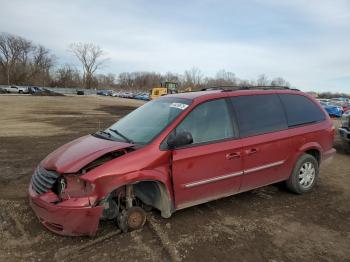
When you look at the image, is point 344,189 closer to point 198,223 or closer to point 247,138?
point 247,138

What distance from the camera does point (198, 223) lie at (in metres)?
4.76

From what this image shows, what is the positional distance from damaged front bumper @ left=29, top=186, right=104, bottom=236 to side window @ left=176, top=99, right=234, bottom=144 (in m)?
1.46

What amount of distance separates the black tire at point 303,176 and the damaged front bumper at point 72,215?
3.27m

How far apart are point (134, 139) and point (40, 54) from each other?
368 ft

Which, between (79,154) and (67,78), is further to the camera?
(67,78)

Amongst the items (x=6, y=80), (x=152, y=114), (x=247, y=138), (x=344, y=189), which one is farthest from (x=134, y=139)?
(x=6, y=80)

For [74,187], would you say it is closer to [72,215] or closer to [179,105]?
[72,215]

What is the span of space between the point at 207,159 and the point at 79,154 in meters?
1.56

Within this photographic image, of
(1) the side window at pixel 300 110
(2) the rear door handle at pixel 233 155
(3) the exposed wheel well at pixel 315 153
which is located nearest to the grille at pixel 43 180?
(2) the rear door handle at pixel 233 155

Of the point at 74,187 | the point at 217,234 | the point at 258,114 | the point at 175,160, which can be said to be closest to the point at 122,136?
the point at 175,160

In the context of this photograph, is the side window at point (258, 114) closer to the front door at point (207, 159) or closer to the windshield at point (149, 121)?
the front door at point (207, 159)

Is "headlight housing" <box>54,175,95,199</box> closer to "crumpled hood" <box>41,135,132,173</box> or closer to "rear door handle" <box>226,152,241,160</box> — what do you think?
"crumpled hood" <box>41,135,132,173</box>

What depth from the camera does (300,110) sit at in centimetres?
609

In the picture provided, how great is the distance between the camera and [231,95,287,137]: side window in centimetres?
525
